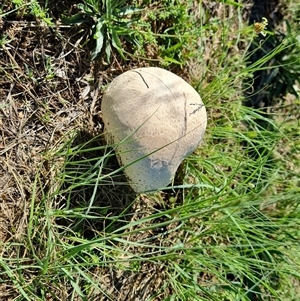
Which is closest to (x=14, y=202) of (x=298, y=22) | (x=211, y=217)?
(x=211, y=217)

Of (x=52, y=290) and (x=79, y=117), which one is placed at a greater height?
(x=79, y=117)

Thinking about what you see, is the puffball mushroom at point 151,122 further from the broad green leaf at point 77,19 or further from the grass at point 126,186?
the broad green leaf at point 77,19

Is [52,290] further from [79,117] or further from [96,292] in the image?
[79,117]

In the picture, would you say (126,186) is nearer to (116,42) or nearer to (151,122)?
(151,122)

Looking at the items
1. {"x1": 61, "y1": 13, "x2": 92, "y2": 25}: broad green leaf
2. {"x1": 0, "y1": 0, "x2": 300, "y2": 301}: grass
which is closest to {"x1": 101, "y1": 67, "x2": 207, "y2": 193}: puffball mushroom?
{"x1": 0, "y1": 0, "x2": 300, "y2": 301}: grass

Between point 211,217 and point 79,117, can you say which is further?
point 211,217

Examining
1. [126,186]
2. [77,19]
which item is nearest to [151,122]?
[126,186]
